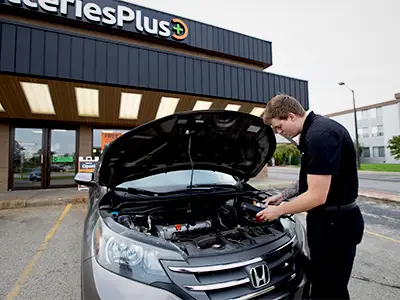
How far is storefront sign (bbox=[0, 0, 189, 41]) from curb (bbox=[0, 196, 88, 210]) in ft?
20.3

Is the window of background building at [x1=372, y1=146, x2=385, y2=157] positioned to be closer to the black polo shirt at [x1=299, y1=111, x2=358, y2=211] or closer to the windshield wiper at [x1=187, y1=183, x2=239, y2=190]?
the windshield wiper at [x1=187, y1=183, x2=239, y2=190]

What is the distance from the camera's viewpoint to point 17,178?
314 inches

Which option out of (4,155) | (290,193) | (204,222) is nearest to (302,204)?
(290,193)

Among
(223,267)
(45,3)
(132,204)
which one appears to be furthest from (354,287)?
(45,3)

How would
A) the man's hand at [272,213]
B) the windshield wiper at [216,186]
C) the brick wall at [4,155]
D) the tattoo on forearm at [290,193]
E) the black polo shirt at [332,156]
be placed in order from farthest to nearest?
the brick wall at [4,155] → the windshield wiper at [216,186] → the tattoo on forearm at [290,193] → the man's hand at [272,213] → the black polo shirt at [332,156]

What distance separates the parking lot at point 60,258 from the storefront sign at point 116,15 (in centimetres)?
673

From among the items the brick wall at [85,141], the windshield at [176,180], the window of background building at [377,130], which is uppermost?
the window of background building at [377,130]

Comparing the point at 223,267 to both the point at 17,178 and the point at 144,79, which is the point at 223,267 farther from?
the point at 17,178

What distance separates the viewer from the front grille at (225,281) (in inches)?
44.6

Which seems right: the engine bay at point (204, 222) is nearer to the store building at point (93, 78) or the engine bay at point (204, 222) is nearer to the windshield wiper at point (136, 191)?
the windshield wiper at point (136, 191)

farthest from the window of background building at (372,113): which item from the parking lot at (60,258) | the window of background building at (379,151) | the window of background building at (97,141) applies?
the window of background building at (97,141)

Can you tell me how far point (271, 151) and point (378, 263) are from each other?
2.04 m

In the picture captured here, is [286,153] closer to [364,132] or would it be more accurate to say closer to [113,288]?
[364,132]

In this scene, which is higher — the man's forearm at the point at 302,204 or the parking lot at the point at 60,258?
the man's forearm at the point at 302,204
